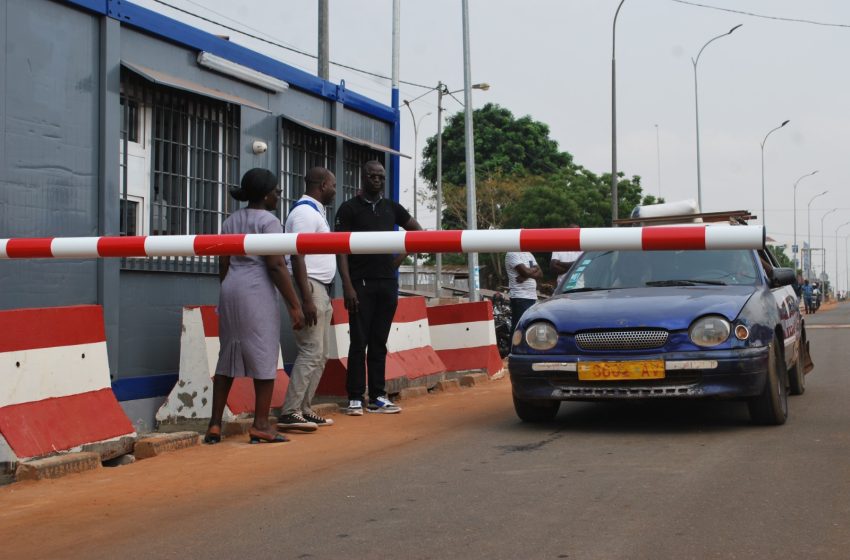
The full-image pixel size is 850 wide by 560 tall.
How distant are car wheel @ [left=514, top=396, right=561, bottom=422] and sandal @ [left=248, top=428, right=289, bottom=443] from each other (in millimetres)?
1732

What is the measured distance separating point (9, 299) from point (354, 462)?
118 inches

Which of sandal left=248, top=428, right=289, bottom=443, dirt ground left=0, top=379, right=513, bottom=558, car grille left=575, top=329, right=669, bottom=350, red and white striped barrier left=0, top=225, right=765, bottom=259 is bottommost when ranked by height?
dirt ground left=0, top=379, right=513, bottom=558

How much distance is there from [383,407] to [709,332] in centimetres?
313

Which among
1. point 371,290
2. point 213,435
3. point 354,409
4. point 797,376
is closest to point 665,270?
point 797,376

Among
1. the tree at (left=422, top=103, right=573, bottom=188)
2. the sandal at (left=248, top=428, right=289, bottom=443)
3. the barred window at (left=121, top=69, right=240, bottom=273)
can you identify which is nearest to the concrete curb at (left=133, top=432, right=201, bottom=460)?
the sandal at (left=248, top=428, right=289, bottom=443)

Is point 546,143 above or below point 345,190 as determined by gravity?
above

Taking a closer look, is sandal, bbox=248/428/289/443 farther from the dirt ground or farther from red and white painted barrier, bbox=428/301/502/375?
red and white painted barrier, bbox=428/301/502/375

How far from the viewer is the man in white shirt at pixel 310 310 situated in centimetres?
815

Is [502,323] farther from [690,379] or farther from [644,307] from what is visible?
[690,379]

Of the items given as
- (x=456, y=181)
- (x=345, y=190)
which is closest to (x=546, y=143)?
(x=456, y=181)

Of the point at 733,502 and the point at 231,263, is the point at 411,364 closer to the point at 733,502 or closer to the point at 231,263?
the point at 231,263

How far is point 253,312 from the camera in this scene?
7.51 meters

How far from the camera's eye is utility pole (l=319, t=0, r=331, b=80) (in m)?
20.4

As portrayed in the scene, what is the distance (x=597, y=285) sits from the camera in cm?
885
